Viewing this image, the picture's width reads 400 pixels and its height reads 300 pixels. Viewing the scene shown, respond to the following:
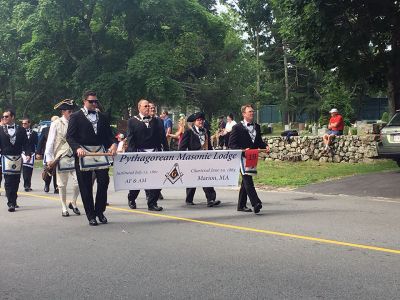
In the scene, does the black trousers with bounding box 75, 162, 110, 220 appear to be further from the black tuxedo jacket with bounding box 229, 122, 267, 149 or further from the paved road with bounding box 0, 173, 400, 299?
the black tuxedo jacket with bounding box 229, 122, 267, 149

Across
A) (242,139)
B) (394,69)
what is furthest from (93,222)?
(394,69)

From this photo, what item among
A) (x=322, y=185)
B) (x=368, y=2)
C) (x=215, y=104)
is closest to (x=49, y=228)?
(x=322, y=185)

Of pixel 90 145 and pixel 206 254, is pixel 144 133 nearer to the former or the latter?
pixel 90 145

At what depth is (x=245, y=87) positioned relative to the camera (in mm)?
51281

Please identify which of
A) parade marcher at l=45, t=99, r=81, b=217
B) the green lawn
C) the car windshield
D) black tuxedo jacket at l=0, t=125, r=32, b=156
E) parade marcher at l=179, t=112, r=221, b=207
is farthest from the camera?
the car windshield

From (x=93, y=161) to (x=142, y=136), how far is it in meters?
1.66

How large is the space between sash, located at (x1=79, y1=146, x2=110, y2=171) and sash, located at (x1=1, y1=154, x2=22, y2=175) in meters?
3.12

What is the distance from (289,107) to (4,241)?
155ft

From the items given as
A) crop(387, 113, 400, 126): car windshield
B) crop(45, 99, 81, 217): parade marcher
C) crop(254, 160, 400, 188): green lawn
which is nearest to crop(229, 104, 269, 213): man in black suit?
crop(45, 99, 81, 217): parade marcher

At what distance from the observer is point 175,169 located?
10.2 m

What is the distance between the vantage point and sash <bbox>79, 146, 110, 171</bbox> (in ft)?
30.0

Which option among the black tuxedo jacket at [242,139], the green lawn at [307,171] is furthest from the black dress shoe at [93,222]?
the green lawn at [307,171]

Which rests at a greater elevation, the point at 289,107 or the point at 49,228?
the point at 289,107

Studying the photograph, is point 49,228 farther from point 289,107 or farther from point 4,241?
point 289,107
